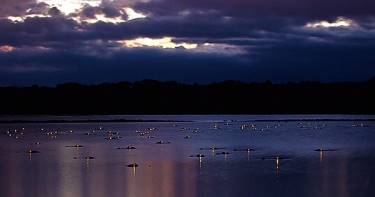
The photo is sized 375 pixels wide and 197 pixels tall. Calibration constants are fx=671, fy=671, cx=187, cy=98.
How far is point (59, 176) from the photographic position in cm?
2544

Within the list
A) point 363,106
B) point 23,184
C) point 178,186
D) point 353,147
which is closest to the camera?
point 178,186

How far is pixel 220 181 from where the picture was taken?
22.7 metres

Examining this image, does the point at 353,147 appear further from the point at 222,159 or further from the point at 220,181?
the point at 220,181

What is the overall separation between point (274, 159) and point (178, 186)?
33.9 ft

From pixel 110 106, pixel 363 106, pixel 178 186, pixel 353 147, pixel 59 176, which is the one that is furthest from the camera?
pixel 110 106

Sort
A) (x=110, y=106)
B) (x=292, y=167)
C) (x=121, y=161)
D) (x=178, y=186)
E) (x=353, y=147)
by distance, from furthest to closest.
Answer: (x=110, y=106), (x=353, y=147), (x=121, y=161), (x=292, y=167), (x=178, y=186)

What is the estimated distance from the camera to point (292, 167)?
27.5 metres

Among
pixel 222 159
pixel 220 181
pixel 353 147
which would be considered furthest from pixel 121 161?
pixel 353 147

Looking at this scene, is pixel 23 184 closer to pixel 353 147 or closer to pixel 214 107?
pixel 353 147

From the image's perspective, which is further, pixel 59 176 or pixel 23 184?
pixel 59 176

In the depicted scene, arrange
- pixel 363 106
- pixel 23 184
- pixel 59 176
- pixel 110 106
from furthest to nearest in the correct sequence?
pixel 110 106 < pixel 363 106 < pixel 59 176 < pixel 23 184

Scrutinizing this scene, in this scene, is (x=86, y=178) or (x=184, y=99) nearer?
(x=86, y=178)

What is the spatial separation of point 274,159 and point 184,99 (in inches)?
4555

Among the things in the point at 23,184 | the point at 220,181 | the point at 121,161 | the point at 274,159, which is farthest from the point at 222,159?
the point at 23,184
